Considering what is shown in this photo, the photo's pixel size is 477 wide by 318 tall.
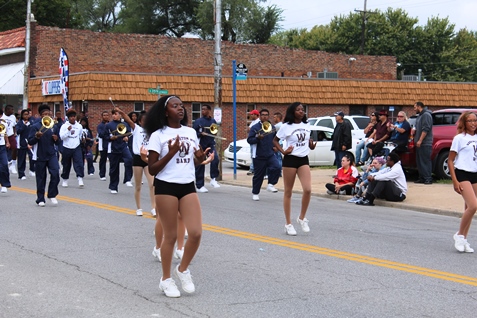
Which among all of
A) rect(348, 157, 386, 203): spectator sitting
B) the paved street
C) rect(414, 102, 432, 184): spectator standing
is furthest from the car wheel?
the paved street

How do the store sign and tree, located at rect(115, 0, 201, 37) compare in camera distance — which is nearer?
the store sign

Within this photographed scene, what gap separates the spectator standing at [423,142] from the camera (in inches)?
754

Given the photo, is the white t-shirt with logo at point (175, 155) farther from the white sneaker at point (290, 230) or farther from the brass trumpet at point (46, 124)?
the brass trumpet at point (46, 124)

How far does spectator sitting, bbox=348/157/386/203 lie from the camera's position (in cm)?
1688

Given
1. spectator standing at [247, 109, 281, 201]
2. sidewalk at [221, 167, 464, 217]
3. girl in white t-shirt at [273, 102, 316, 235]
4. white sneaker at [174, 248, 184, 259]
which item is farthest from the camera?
spectator standing at [247, 109, 281, 201]

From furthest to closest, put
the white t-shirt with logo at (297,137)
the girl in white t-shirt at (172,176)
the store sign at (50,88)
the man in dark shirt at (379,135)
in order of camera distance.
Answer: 1. the store sign at (50,88)
2. the man in dark shirt at (379,135)
3. the white t-shirt with logo at (297,137)
4. the girl in white t-shirt at (172,176)

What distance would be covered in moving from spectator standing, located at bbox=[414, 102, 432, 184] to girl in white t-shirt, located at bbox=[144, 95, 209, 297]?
40.9 ft

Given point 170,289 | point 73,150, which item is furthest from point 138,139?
point 73,150

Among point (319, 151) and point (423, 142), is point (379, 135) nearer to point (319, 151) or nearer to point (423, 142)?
point (423, 142)

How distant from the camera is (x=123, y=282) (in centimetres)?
821

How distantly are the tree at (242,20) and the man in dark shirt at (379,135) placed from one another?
48.2m

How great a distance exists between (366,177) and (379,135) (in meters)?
3.12

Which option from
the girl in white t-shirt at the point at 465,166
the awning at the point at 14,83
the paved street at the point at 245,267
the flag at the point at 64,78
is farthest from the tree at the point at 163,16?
the girl in white t-shirt at the point at 465,166

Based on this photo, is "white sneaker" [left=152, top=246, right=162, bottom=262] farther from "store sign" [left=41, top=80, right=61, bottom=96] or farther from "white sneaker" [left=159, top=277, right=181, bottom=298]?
"store sign" [left=41, top=80, right=61, bottom=96]
